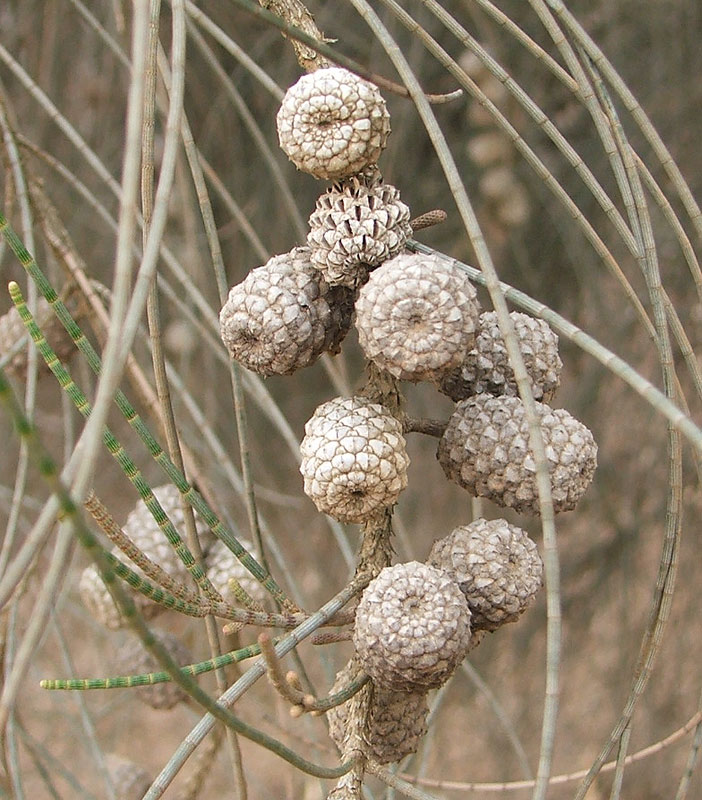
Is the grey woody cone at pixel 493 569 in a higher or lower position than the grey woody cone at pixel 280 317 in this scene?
lower

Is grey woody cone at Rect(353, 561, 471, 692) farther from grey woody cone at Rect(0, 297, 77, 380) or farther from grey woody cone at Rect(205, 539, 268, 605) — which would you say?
grey woody cone at Rect(0, 297, 77, 380)

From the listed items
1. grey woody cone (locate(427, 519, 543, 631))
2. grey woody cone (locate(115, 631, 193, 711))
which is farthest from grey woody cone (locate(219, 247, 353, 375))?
grey woody cone (locate(115, 631, 193, 711))

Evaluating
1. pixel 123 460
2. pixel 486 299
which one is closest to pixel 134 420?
pixel 123 460

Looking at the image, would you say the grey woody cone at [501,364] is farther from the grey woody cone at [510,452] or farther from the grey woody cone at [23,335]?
the grey woody cone at [23,335]

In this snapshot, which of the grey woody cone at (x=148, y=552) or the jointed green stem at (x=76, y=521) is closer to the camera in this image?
the jointed green stem at (x=76, y=521)

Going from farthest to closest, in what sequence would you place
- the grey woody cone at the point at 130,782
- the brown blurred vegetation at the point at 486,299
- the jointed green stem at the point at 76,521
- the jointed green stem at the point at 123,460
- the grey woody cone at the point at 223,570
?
the brown blurred vegetation at the point at 486,299 → the grey woody cone at the point at 130,782 → the grey woody cone at the point at 223,570 → the jointed green stem at the point at 123,460 → the jointed green stem at the point at 76,521

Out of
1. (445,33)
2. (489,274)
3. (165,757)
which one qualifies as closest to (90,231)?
(445,33)

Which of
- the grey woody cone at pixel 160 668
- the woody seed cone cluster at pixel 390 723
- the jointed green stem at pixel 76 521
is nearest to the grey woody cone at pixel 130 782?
the grey woody cone at pixel 160 668

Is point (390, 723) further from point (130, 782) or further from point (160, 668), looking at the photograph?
point (130, 782)

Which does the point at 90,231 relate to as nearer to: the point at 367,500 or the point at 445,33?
the point at 445,33
